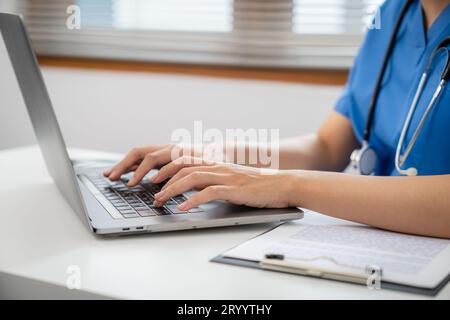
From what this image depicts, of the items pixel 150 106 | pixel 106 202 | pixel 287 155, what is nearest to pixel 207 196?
pixel 106 202

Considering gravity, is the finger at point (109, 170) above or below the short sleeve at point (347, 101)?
below

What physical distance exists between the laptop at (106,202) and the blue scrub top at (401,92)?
1.12 feet

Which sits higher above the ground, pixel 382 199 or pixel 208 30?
pixel 208 30

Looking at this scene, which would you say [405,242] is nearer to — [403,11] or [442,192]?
[442,192]

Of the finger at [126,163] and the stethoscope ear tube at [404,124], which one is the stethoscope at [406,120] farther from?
the finger at [126,163]

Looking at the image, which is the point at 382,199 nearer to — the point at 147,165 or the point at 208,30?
the point at 147,165

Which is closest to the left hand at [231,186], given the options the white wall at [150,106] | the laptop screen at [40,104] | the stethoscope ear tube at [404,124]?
the laptop screen at [40,104]

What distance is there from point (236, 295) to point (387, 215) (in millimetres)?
300

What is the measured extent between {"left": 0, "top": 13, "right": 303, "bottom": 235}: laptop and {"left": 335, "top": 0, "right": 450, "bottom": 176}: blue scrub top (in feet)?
1.12

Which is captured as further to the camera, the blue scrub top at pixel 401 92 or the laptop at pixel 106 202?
the blue scrub top at pixel 401 92

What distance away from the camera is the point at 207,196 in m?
0.86

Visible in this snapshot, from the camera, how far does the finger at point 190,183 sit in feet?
2.87

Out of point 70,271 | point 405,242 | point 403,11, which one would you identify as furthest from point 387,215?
point 403,11

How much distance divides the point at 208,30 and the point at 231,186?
1404 millimetres
